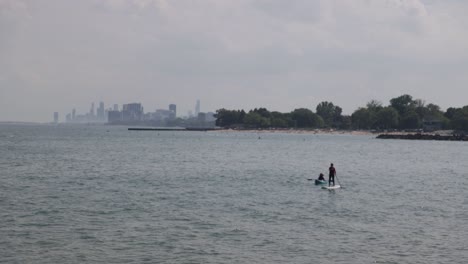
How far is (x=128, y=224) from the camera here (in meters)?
35.4

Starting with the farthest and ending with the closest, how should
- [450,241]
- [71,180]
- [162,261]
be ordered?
[71,180] < [450,241] < [162,261]

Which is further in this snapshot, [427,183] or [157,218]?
[427,183]

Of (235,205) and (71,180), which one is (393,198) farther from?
(71,180)

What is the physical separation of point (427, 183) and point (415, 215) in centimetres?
2590

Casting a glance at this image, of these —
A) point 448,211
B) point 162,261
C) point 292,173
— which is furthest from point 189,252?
point 292,173

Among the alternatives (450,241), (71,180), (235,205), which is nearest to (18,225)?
(235,205)

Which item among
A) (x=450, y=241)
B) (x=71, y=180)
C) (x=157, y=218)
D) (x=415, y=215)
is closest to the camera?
(x=450, y=241)

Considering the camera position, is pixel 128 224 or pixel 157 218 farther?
pixel 157 218

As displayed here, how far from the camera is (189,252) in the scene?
28.7 m

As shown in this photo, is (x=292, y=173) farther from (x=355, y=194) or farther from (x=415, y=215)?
(x=415, y=215)

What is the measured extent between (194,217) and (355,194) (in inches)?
798

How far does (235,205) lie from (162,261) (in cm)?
1794

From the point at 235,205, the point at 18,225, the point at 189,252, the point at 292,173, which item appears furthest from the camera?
the point at 292,173

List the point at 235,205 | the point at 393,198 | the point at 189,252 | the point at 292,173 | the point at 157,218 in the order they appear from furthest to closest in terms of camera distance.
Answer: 1. the point at 292,173
2. the point at 393,198
3. the point at 235,205
4. the point at 157,218
5. the point at 189,252
